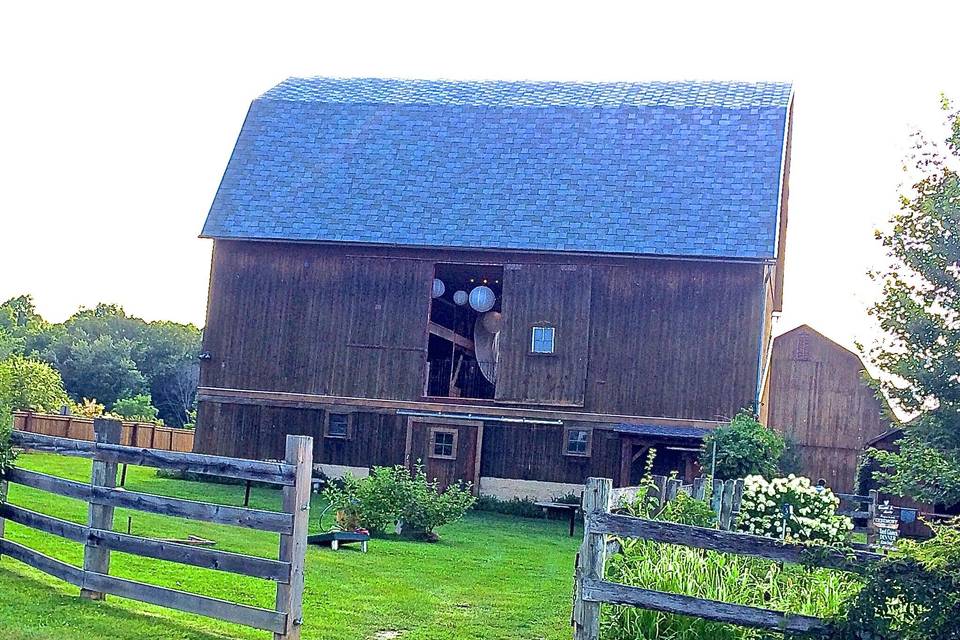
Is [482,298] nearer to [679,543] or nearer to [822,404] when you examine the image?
[822,404]

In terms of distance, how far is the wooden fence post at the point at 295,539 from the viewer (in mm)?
9414

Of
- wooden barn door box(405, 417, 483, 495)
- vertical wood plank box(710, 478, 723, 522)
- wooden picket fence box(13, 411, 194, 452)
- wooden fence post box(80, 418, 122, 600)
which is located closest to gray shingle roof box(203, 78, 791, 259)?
wooden barn door box(405, 417, 483, 495)

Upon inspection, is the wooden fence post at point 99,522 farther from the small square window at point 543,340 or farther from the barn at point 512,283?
the small square window at point 543,340

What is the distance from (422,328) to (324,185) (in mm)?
4810

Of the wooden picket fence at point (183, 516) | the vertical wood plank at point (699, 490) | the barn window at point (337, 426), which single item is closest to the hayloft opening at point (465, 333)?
the barn window at point (337, 426)

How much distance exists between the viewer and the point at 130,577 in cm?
1188

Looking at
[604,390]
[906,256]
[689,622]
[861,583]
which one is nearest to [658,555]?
[689,622]

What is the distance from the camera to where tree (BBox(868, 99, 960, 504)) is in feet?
79.0

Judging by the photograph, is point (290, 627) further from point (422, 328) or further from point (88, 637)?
point (422, 328)

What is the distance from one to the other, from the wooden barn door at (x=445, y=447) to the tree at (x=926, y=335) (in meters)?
9.59

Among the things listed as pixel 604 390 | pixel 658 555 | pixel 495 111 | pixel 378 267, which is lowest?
pixel 658 555

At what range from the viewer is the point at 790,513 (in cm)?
1608

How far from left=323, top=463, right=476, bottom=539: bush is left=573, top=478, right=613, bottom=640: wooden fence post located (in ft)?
33.2

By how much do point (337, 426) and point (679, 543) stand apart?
74.5 feet
